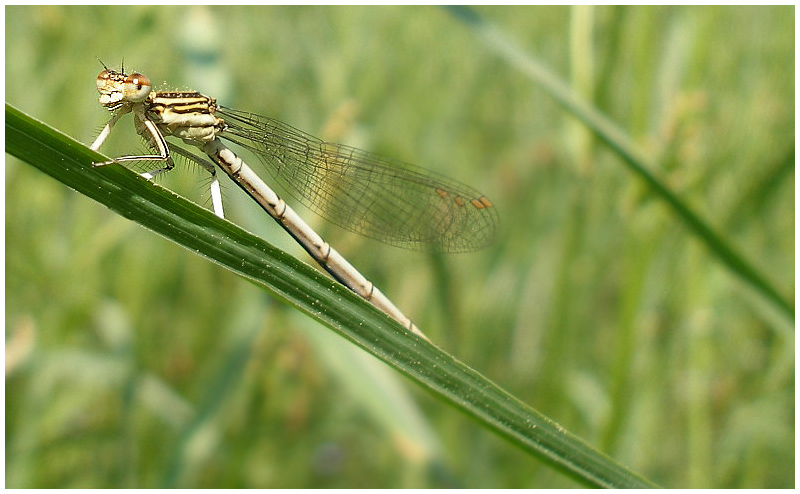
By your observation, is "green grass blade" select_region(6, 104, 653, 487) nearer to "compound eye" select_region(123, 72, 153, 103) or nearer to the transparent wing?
"compound eye" select_region(123, 72, 153, 103)

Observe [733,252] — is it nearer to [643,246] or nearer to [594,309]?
[643,246]

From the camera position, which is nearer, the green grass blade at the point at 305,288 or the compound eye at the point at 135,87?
the green grass blade at the point at 305,288

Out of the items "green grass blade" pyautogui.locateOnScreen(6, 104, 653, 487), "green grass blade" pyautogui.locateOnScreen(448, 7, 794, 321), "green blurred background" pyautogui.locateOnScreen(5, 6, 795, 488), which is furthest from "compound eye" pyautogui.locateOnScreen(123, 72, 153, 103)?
"green grass blade" pyautogui.locateOnScreen(448, 7, 794, 321)

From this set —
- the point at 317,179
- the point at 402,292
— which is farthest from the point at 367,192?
the point at 402,292

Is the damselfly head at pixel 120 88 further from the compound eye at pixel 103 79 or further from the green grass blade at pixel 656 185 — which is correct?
the green grass blade at pixel 656 185

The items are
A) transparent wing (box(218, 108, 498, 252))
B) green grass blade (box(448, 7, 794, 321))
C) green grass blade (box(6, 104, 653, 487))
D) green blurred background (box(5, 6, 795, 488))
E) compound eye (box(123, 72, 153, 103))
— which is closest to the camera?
green grass blade (box(6, 104, 653, 487))

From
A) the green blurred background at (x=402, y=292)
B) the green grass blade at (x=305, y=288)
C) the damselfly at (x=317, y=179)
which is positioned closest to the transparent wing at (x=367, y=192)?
the damselfly at (x=317, y=179)

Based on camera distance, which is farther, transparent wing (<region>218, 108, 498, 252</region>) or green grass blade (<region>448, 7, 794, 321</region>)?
transparent wing (<region>218, 108, 498, 252</region>)

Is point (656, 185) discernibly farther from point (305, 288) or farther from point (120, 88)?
point (120, 88)
